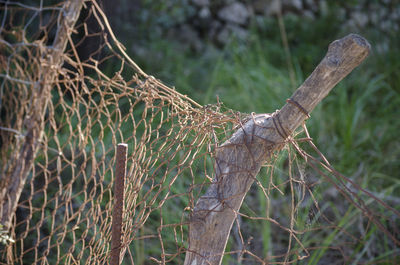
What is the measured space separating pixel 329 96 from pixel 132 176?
6.40 ft

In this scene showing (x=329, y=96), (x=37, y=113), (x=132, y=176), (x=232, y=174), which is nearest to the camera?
(x=232, y=174)

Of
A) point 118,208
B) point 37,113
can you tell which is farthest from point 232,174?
point 37,113

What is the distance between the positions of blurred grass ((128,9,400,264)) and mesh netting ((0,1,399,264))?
8.5 inches

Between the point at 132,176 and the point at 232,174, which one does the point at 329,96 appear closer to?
the point at 132,176

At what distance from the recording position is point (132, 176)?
1.06m

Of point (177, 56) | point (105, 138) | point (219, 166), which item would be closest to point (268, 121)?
point (219, 166)

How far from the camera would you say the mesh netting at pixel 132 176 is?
0.87 metres

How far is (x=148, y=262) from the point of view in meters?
1.72

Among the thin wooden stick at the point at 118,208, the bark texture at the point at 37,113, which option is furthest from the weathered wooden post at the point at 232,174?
the bark texture at the point at 37,113

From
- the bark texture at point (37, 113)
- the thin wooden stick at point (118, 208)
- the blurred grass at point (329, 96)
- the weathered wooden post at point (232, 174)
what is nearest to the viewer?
the weathered wooden post at point (232, 174)

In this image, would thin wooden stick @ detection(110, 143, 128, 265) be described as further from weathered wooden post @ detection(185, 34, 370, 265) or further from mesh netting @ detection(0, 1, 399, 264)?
weathered wooden post @ detection(185, 34, 370, 265)

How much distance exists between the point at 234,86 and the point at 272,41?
113 cm

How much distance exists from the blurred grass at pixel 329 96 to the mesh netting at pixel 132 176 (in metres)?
0.22

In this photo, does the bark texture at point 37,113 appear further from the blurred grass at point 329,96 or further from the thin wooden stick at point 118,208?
the blurred grass at point 329,96
